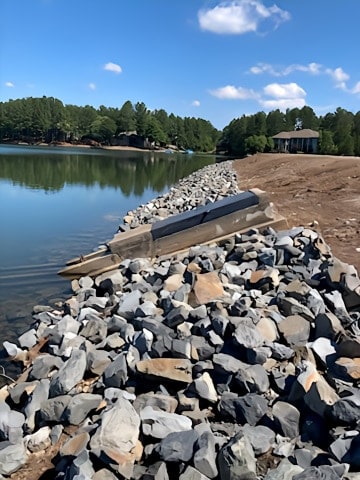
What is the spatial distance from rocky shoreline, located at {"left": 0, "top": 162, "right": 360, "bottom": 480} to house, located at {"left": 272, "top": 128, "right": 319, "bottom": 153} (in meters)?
65.3

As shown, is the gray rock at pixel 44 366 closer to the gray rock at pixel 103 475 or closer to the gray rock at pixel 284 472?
the gray rock at pixel 103 475

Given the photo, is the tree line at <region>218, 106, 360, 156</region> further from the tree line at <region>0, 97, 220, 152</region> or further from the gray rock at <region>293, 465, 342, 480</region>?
the gray rock at <region>293, 465, 342, 480</region>

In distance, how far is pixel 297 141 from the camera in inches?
2852

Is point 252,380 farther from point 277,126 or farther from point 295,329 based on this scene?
point 277,126

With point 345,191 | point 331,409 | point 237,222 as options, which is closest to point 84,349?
point 331,409

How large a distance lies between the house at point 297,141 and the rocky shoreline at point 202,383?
65.3m

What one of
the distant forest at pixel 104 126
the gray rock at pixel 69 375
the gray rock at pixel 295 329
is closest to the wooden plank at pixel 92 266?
the gray rock at pixel 69 375

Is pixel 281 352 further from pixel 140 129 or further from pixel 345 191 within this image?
pixel 140 129

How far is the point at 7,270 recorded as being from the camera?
26.6 feet

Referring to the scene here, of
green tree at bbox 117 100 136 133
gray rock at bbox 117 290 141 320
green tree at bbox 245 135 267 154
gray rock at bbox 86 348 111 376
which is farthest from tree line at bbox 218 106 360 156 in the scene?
gray rock at bbox 86 348 111 376

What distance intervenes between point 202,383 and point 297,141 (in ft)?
244

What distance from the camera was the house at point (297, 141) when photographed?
68500 mm

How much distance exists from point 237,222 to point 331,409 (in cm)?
447

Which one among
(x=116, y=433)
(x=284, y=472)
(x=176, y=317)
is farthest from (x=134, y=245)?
(x=284, y=472)
